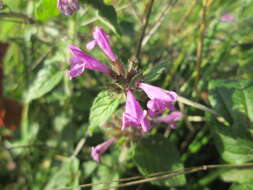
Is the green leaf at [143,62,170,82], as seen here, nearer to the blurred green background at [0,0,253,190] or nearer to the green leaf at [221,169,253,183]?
the blurred green background at [0,0,253,190]

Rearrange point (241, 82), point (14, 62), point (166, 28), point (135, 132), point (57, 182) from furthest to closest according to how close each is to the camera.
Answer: point (166, 28)
point (14, 62)
point (57, 182)
point (135, 132)
point (241, 82)

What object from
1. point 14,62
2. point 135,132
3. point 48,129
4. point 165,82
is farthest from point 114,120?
point 14,62

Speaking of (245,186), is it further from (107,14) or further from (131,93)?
(107,14)

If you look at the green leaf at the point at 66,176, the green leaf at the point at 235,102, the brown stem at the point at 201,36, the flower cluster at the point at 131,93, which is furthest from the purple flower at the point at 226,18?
the green leaf at the point at 66,176

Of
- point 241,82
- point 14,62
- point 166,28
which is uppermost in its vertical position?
point 14,62

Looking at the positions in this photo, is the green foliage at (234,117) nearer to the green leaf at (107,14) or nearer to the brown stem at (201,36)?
the brown stem at (201,36)

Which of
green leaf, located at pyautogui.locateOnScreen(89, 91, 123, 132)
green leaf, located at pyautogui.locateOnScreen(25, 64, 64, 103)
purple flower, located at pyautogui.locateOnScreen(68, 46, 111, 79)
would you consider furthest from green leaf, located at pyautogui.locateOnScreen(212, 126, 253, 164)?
green leaf, located at pyautogui.locateOnScreen(25, 64, 64, 103)

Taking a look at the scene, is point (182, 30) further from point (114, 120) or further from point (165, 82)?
point (114, 120)

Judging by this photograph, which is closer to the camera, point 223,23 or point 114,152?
point 114,152
